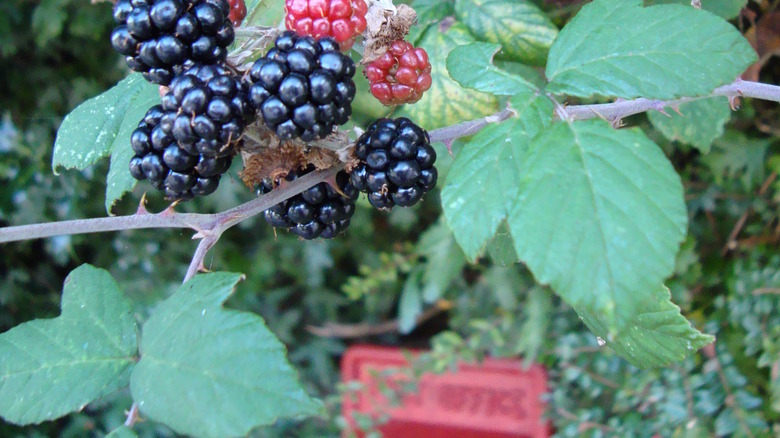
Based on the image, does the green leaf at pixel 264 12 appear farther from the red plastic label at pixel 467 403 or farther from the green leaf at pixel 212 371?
the red plastic label at pixel 467 403

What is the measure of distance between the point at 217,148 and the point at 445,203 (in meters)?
0.23

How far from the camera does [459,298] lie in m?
2.09

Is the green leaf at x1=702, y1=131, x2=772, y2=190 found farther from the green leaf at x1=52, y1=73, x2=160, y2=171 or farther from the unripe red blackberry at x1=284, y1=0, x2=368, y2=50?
the green leaf at x1=52, y1=73, x2=160, y2=171

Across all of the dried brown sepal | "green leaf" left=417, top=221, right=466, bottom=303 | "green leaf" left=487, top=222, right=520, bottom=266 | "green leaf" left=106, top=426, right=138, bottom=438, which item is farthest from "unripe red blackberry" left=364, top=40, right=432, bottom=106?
"green leaf" left=417, top=221, right=466, bottom=303

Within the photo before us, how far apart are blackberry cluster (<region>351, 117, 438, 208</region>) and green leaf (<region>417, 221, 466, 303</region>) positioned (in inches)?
41.6

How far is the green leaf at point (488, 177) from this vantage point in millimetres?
573

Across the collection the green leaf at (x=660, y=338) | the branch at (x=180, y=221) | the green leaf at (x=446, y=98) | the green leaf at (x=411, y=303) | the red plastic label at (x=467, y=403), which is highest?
the branch at (x=180, y=221)

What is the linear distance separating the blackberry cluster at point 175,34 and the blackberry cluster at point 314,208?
0.53 ft

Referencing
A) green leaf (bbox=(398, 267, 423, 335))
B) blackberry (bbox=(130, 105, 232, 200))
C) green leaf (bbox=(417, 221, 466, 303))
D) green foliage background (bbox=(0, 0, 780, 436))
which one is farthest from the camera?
green leaf (bbox=(398, 267, 423, 335))

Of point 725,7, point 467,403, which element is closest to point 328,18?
point 725,7

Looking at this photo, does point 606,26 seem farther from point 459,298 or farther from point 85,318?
point 459,298

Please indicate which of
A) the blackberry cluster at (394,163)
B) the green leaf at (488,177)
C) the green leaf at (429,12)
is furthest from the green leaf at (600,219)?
the green leaf at (429,12)

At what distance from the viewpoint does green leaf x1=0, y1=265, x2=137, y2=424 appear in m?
0.67

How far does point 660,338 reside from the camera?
0.79 meters
